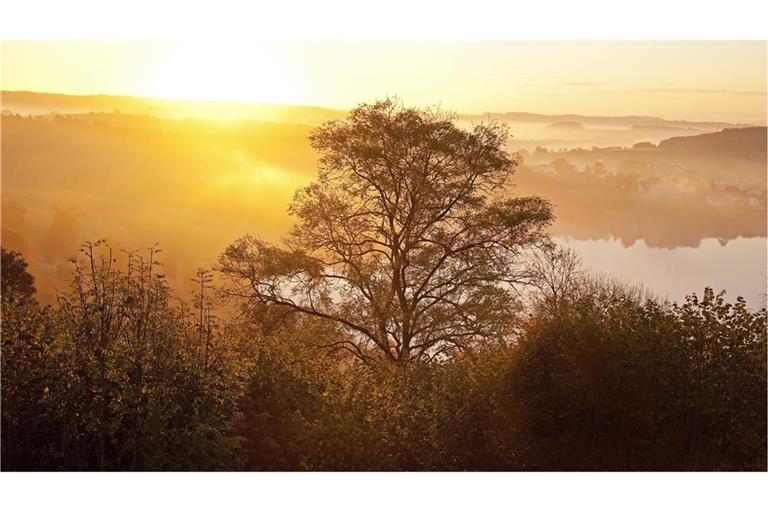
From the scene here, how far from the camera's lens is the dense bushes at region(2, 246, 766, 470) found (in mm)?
7082

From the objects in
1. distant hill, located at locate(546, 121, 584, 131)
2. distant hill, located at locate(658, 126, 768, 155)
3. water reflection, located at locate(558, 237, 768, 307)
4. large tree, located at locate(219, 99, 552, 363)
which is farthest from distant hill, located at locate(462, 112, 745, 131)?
water reflection, located at locate(558, 237, 768, 307)

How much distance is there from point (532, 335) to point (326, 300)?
30.1 ft

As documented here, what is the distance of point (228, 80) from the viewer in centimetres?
1312

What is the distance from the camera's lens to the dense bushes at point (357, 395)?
23.2 feet

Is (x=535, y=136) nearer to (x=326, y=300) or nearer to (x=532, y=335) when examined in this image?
(x=326, y=300)

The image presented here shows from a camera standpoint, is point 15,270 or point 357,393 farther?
point 15,270

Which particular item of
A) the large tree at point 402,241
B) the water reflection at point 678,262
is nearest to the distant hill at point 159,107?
the large tree at point 402,241

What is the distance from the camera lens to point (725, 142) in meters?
19.0

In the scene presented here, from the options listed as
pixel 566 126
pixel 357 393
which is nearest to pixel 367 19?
pixel 357 393

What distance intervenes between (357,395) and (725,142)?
557 inches

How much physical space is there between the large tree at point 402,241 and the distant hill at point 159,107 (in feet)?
2.14

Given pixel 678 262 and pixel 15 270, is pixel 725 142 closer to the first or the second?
pixel 678 262

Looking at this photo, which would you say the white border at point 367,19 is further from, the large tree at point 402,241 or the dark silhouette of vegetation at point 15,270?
the dark silhouette of vegetation at point 15,270

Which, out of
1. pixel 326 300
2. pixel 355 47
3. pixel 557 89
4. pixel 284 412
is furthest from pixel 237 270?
pixel 284 412
